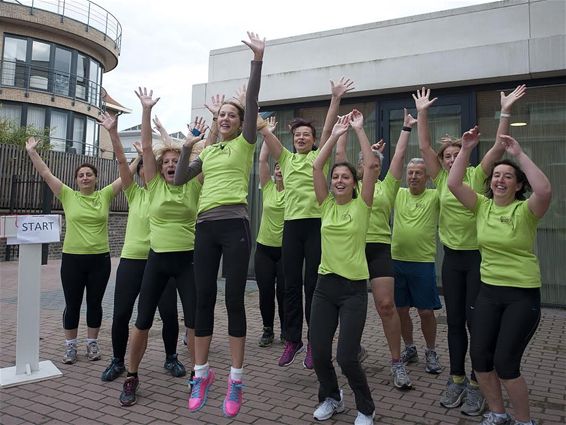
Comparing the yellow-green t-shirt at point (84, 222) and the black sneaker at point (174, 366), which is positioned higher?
the yellow-green t-shirt at point (84, 222)

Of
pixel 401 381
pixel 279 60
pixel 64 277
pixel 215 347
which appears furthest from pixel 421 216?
pixel 279 60

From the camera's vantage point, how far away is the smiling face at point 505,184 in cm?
345

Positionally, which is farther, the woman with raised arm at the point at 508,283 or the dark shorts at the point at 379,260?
the dark shorts at the point at 379,260

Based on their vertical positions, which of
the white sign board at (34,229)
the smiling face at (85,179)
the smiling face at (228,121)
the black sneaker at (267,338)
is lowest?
the black sneaker at (267,338)

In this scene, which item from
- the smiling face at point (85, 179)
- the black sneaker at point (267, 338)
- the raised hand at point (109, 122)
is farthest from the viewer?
the black sneaker at point (267, 338)

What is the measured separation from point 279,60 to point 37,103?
2047 cm

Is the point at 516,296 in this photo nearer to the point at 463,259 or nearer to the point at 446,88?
the point at 463,259

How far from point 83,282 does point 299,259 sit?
244cm

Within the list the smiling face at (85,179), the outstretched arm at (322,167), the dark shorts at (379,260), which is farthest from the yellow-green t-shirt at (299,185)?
the smiling face at (85,179)

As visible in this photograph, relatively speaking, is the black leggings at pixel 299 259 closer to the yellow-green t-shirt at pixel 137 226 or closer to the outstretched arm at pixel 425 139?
the outstretched arm at pixel 425 139

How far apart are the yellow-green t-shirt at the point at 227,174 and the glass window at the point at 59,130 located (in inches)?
1001

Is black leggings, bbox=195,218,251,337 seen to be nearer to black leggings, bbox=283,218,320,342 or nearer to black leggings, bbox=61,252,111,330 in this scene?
black leggings, bbox=283,218,320,342

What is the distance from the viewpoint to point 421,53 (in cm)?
835

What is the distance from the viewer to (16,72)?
24.8 meters
